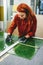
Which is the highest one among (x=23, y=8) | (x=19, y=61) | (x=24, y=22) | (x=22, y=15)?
(x=23, y=8)

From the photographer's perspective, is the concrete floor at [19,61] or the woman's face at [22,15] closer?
the concrete floor at [19,61]

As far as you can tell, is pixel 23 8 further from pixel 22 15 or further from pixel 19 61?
pixel 19 61

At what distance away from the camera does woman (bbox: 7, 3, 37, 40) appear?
2.26m

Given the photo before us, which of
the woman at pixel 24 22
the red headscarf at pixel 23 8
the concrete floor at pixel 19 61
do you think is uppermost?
the red headscarf at pixel 23 8

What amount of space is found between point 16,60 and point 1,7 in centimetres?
153

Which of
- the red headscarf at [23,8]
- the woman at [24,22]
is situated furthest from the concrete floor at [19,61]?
the red headscarf at [23,8]

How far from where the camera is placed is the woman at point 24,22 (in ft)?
7.42

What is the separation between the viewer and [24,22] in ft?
7.53

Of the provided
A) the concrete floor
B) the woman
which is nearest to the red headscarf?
the woman

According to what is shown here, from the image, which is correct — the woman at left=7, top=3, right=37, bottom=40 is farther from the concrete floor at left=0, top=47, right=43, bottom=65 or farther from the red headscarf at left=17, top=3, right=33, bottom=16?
the concrete floor at left=0, top=47, right=43, bottom=65

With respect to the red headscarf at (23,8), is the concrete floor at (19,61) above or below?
below

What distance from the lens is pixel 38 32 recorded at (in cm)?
239

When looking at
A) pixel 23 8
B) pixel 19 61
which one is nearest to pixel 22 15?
pixel 23 8

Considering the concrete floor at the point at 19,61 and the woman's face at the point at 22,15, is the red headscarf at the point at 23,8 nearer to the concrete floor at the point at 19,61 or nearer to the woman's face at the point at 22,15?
the woman's face at the point at 22,15
